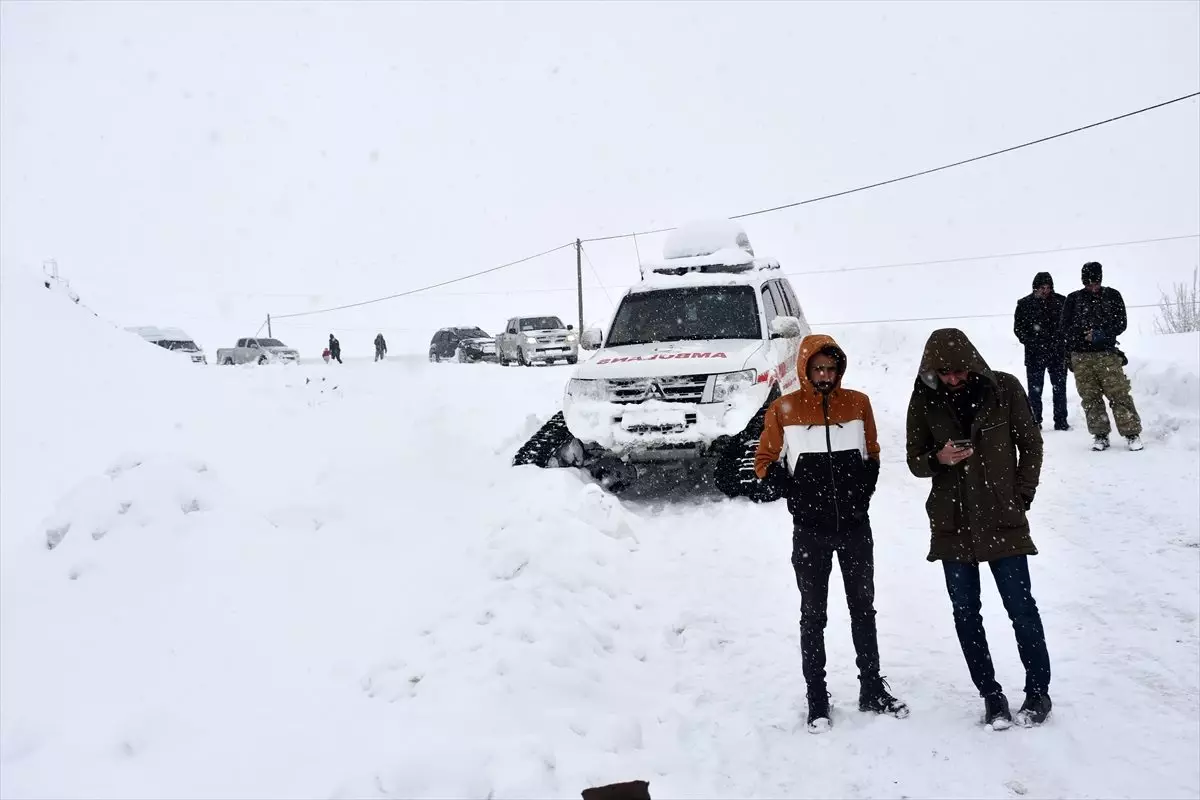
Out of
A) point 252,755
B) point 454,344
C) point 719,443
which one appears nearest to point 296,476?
point 719,443

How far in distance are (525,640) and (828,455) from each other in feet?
6.66

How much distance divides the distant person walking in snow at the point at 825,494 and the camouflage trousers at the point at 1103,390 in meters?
5.90

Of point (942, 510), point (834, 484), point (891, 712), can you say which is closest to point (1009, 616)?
point (942, 510)

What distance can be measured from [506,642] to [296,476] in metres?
4.09

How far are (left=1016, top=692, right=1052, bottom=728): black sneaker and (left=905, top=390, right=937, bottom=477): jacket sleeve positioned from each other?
1.07 m

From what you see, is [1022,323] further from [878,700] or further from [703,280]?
[878,700]

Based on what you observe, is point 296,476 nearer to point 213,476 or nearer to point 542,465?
point 213,476

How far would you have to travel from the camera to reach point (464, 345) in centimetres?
3084

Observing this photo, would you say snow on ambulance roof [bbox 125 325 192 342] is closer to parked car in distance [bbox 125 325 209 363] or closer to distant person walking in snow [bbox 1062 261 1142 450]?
parked car in distance [bbox 125 325 209 363]

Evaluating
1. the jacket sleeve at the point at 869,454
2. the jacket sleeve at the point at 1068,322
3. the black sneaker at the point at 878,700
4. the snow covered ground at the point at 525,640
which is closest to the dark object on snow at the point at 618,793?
the snow covered ground at the point at 525,640

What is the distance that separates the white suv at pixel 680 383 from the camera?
763cm

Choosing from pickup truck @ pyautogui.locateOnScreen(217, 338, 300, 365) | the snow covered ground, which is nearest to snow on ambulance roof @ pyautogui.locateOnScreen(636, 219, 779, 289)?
the snow covered ground

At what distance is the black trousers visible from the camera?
4.02 meters

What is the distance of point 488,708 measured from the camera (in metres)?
4.21
